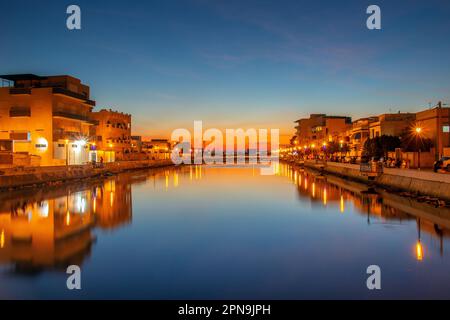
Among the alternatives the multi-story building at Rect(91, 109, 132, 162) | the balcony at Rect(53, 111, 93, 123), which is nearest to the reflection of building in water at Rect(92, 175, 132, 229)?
the balcony at Rect(53, 111, 93, 123)

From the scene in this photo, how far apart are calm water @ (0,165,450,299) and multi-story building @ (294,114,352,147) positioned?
5455cm

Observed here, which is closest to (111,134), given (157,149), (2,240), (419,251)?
(157,149)

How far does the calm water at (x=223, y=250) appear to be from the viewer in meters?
7.71

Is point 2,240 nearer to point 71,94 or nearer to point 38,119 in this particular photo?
point 38,119

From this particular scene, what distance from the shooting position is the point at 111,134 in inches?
2409

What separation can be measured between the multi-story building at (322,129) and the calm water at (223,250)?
5455 centimetres

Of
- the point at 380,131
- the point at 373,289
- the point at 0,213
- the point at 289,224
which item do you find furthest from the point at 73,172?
the point at 380,131

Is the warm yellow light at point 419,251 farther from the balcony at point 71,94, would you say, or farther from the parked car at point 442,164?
the balcony at point 71,94

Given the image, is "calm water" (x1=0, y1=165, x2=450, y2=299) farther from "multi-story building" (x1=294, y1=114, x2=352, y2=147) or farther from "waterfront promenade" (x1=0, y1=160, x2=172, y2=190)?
"multi-story building" (x1=294, y1=114, x2=352, y2=147)

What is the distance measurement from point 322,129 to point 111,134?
2214 inches

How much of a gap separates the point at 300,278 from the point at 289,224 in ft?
24.3

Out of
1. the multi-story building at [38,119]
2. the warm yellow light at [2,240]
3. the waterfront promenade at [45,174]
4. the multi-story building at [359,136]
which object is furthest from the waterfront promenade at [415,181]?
the multi-story building at [38,119]

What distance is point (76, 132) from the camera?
4331 centimetres

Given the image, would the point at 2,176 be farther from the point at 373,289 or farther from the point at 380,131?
the point at 380,131
